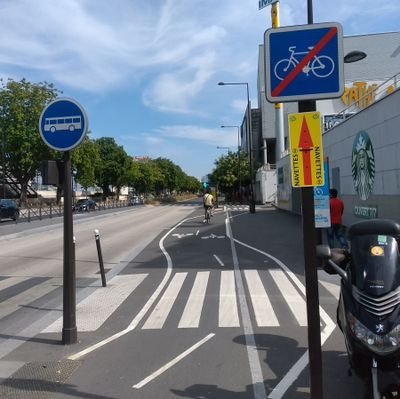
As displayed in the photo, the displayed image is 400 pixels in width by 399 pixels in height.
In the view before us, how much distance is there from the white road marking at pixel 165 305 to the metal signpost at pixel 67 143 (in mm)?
1103

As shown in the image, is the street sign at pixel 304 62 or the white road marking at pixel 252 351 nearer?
the street sign at pixel 304 62

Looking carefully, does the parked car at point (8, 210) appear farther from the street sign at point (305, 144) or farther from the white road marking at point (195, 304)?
the street sign at point (305, 144)

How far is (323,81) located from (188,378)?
3.08 m

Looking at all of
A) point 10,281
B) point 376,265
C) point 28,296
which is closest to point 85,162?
point 10,281

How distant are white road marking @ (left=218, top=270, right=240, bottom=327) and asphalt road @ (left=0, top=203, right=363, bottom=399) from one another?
0.05ft

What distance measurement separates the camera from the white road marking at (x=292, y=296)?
25.1 ft

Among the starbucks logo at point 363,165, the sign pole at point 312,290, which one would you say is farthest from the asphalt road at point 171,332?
the starbucks logo at point 363,165

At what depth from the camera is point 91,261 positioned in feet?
49.2

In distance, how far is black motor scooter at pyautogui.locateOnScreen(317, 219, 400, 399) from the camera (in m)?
3.71

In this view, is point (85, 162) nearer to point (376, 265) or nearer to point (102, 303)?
point (102, 303)

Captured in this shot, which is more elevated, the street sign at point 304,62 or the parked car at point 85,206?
the street sign at point 304,62

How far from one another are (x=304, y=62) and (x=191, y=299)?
19.0ft

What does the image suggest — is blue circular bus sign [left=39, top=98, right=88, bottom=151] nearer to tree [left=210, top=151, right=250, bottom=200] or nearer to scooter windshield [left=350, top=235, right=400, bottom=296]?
scooter windshield [left=350, top=235, right=400, bottom=296]

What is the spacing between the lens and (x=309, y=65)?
13.3 ft
